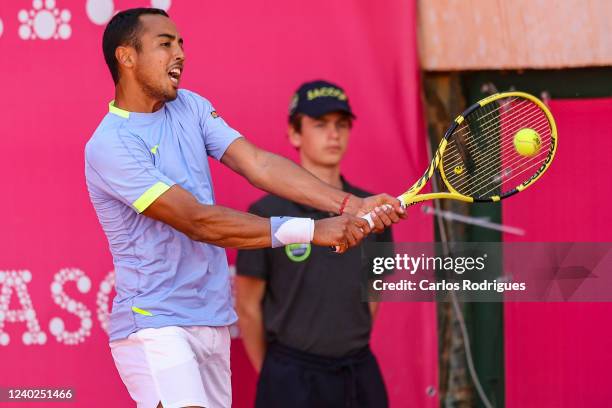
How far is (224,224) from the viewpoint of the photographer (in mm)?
4117

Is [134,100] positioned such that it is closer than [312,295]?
Yes

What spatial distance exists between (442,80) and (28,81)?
6.29 ft

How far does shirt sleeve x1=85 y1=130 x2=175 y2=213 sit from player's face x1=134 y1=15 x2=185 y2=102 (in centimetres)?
22

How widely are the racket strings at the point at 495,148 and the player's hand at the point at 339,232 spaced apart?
695 millimetres

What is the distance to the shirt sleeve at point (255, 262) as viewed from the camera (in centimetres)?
513

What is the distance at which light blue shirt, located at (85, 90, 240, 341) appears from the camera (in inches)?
163

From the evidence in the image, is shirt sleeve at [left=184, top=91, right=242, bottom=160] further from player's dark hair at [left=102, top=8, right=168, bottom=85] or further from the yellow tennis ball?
the yellow tennis ball

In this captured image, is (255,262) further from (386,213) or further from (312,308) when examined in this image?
(386,213)

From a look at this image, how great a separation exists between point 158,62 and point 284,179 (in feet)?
2.08

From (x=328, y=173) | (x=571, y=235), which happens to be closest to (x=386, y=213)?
(x=328, y=173)

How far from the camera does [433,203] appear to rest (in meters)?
5.40

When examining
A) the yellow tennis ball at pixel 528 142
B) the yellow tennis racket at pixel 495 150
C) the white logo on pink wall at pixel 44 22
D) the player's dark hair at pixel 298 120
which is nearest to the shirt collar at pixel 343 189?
the player's dark hair at pixel 298 120

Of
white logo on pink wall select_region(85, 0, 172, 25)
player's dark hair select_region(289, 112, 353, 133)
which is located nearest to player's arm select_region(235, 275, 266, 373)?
player's dark hair select_region(289, 112, 353, 133)

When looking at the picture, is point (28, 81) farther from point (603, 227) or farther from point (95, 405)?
point (603, 227)
